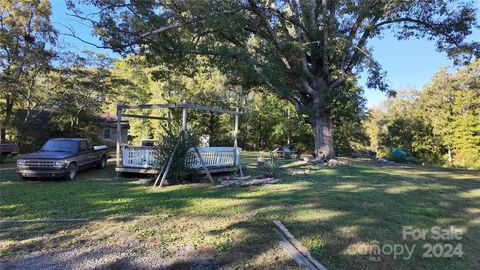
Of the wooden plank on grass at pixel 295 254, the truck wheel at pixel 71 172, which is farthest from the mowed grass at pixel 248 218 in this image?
the truck wheel at pixel 71 172

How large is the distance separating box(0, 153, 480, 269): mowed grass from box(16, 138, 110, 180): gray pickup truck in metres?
0.67

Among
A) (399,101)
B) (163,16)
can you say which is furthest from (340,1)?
(399,101)

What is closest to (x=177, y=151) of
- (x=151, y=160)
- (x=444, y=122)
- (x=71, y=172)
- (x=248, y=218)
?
(x=151, y=160)

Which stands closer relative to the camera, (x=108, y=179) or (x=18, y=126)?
(x=108, y=179)

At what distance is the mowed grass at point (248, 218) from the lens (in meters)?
4.24

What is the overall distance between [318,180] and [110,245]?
723 cm

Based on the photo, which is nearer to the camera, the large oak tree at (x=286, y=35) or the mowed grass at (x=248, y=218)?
the mowed grass at (x=248, y=218)

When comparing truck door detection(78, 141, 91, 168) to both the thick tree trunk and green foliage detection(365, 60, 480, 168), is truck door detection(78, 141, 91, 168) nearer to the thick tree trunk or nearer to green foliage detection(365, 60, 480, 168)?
the thick tree trunk

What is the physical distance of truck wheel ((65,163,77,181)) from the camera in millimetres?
10383

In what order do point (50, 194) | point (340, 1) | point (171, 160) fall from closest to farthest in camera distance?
point (50, 194) → point (171, 160) → point (340, 1)

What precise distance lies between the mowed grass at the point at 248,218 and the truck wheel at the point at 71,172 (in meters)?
1.03

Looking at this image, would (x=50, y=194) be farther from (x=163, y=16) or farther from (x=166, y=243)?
(x=163, y=16)

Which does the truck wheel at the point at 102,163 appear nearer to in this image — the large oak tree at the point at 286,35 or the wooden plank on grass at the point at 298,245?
the large oak tree at the point at 286,35

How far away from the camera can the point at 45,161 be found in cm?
999
